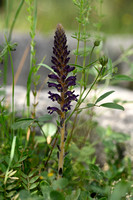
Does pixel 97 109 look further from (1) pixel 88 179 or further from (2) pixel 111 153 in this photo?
(1) pixel 88 179

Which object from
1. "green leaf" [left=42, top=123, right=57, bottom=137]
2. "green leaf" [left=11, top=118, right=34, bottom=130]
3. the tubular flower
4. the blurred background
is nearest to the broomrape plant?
the tubular flower

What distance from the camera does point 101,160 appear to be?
1801 millimetres

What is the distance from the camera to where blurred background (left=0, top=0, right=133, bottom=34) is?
5.61 m

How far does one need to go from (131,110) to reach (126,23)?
4439 mm

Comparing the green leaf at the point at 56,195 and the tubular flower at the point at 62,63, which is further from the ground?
the tubular flower at the point at 62,63

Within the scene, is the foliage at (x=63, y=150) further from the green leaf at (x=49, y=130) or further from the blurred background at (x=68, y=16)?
the blurred background at (x=68, y=16)

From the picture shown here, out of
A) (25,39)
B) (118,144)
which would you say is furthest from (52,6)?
(118,144)

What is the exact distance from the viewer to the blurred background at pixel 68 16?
18.4 ft

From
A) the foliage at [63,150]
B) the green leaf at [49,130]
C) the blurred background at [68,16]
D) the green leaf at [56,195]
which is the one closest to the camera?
the green leaf at [56,195]

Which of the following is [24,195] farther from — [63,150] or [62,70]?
[62,70]

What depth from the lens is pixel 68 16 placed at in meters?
6.66

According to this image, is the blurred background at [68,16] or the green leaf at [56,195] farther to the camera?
the blurred background at [68,16]

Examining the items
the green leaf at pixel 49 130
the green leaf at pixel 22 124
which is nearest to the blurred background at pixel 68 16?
the green leaf at pixel 49 130

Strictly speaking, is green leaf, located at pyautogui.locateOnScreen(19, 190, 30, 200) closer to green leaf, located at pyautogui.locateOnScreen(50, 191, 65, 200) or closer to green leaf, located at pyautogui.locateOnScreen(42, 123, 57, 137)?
green leaf, located at pyautogui.locateOnScreen(50, 191, 65, 200)
